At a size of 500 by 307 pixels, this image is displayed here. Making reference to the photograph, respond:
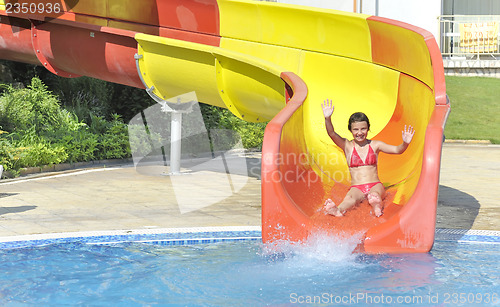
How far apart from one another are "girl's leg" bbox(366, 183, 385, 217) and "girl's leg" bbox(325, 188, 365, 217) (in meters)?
0.11

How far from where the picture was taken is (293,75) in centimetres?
819

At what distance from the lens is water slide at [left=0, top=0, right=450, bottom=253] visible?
21.1 ft

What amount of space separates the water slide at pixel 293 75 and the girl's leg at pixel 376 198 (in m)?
0.09

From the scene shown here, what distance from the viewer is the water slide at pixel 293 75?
6445 millimetres

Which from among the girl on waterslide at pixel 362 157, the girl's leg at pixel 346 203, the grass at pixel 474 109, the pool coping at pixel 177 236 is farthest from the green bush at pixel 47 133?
the grass at pixel 474 109

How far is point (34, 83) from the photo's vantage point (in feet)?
48.7

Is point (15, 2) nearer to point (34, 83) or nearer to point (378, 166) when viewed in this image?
point (34, 83)

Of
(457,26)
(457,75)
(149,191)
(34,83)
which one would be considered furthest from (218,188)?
(457,26)

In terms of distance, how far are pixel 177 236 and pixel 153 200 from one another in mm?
2264

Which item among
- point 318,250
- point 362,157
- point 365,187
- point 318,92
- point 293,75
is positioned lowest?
point 318,250

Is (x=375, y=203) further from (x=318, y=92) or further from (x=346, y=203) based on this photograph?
(x=318, y=92)

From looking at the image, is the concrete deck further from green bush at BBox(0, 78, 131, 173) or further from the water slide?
the water slide

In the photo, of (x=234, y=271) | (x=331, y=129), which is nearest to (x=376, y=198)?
(x=331, y=129)

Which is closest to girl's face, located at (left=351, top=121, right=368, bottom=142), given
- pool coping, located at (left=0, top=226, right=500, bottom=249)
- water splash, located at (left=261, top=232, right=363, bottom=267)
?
pool coping, located at (left=0, top=226, right=500, bottom=249)
